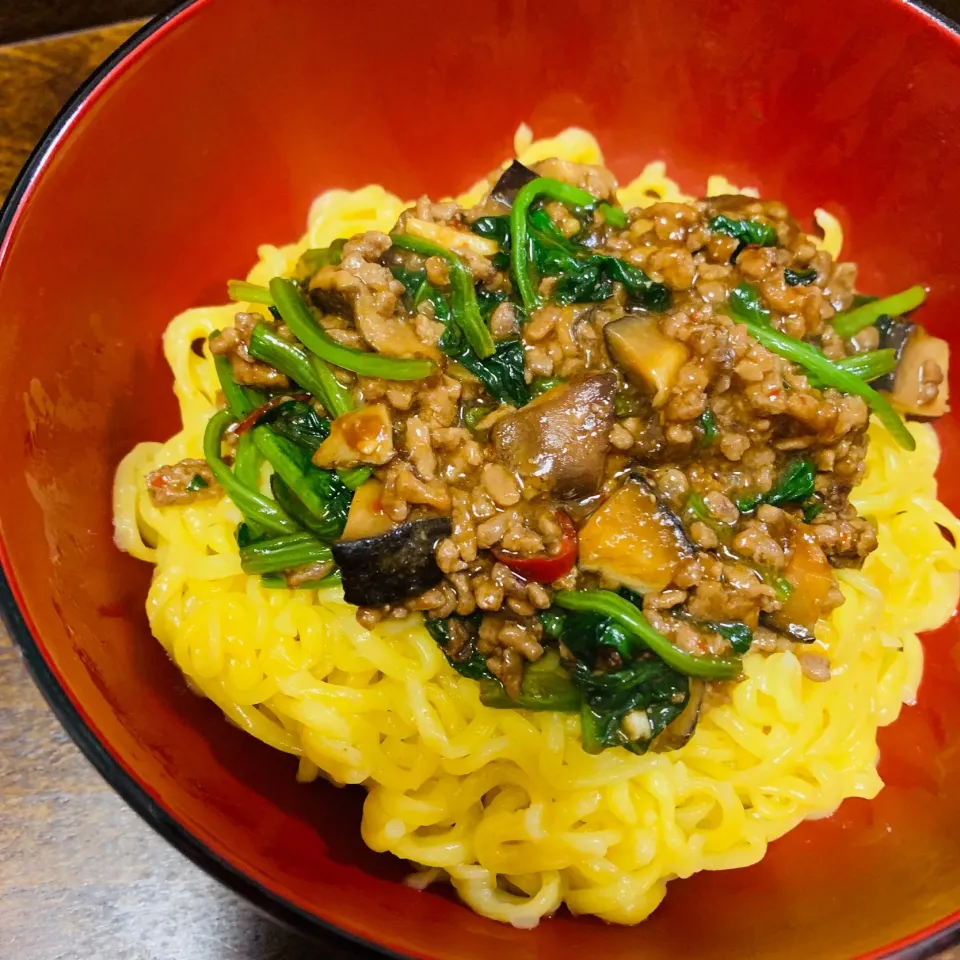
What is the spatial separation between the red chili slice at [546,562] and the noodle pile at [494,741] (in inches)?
17.4

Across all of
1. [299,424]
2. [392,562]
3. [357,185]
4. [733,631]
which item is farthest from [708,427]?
[357,185]

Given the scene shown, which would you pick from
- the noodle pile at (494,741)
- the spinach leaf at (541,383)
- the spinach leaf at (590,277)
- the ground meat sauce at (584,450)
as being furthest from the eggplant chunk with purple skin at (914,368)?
the spinach leaf at (541,383)

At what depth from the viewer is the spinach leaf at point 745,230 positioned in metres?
3.37

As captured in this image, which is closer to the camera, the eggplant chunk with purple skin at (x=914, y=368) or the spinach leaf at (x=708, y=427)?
the spinach leaf at (x=708, y=427)

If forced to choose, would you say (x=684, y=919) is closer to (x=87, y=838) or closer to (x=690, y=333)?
(x=690, y=333)

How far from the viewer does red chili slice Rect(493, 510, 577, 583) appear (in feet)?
8.82

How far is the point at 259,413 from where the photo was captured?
10.2ft

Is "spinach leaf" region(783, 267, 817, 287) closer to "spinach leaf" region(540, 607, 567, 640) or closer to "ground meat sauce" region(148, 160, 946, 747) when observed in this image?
"ground meat sauce" region(148, 160, 946, 747)

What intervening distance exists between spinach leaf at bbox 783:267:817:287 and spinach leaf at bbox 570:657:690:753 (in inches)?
64.1

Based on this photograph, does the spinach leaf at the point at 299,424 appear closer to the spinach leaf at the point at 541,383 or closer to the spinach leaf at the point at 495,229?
the spinach leaf at the point at 541,383

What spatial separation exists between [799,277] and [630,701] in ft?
5.97

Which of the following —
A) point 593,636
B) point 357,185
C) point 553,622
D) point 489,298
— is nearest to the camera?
point 593,636

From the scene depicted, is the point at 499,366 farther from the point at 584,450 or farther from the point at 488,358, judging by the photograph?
the point at 584,450

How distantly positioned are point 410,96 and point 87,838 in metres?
3.24
